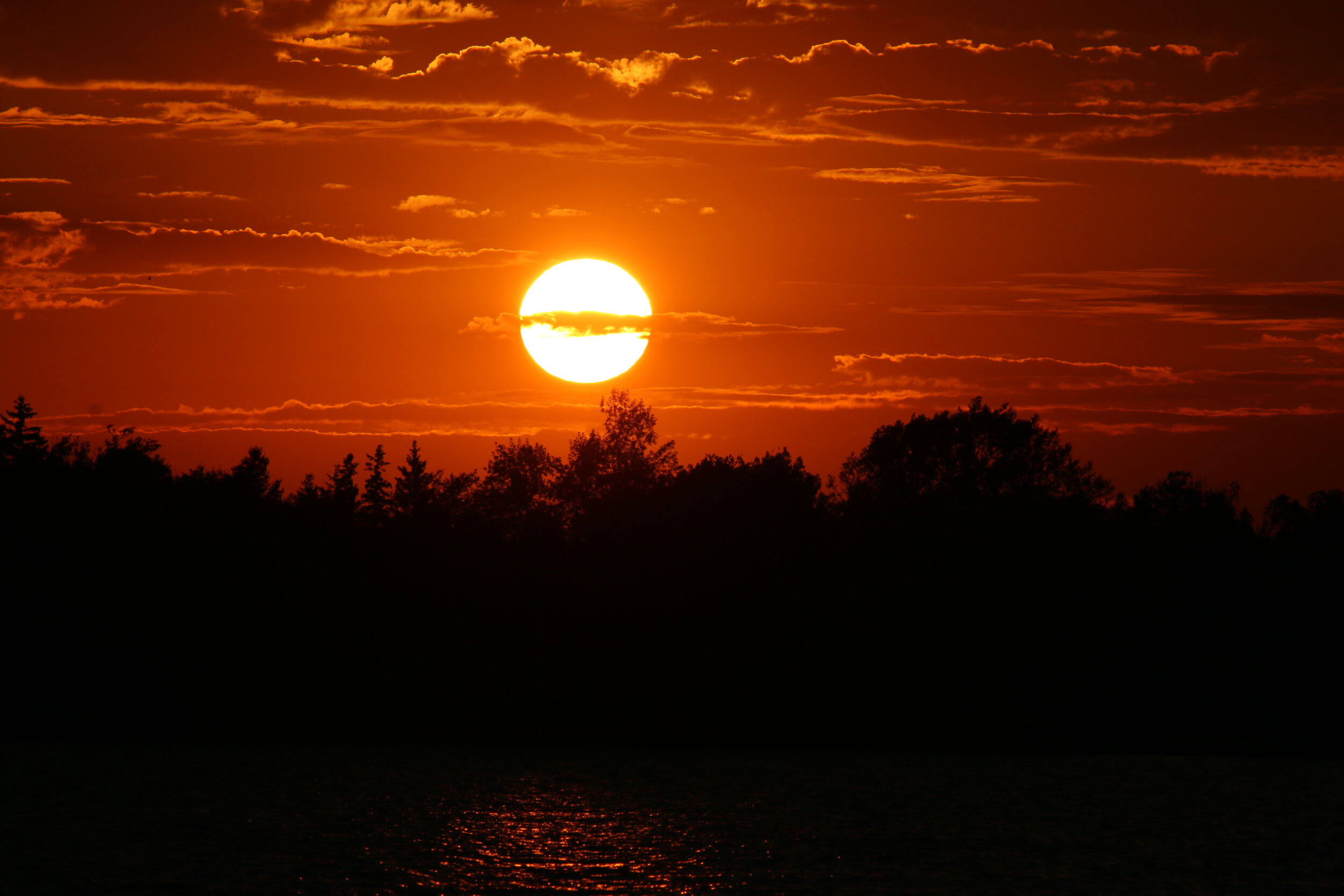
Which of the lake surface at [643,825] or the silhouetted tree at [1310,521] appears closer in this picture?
the lake surface at [643,825]

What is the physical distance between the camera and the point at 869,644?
9300cm

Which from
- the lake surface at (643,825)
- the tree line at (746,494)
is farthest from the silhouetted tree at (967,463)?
the lake surface at (643,825)

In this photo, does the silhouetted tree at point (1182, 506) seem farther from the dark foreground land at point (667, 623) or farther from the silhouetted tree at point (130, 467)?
the silhouetted tree at point (130, 467)

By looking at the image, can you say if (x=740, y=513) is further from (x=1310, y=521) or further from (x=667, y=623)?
(x=1310, y=521)

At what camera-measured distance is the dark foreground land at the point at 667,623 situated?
87438 mm

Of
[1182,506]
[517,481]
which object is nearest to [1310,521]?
[1182,506]

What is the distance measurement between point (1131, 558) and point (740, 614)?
28524mm

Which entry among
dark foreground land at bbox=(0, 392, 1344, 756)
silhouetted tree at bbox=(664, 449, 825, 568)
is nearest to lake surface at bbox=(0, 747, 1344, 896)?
dark foreground land at bbox=(0, 392, 1344, 756)

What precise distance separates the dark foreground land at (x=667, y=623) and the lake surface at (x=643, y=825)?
9675 millimetres

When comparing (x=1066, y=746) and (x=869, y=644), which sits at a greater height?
(x=869, y=644)

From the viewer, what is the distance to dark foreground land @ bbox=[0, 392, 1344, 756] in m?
87.4

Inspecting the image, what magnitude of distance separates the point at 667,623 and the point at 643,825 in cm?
4245

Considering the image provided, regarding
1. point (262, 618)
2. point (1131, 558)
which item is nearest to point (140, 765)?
point (262, 618)

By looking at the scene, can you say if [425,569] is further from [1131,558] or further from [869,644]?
[1131,558]
